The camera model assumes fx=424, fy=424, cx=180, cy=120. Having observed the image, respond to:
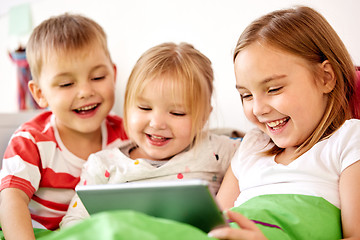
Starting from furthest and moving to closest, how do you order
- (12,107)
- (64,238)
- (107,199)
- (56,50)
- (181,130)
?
1. (12,107)
2. (56,50)
3. (181,130)
4. (107,199)
5. (64,238)

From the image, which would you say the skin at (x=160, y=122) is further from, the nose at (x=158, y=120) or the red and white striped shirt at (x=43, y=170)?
the red and white striped shirt at (x=43, y=170)

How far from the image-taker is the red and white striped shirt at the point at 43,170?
3.76 feet

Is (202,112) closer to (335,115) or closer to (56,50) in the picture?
(335,115)

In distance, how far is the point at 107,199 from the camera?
0.75 m

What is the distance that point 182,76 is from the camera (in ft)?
3.65

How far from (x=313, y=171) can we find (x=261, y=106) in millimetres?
173

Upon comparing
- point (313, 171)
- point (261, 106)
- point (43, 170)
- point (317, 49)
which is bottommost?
point (43, 170)

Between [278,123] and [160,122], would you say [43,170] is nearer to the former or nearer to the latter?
[160,122]

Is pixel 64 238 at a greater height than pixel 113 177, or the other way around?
pixel 64 238

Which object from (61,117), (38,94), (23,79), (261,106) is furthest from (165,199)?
(23,79)

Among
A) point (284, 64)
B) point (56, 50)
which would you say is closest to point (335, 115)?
point (284, 64)

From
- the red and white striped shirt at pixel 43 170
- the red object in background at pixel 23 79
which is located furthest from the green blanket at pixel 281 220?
the red object in background at pixel 23 79

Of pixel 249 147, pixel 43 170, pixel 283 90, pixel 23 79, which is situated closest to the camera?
pixel 283 90

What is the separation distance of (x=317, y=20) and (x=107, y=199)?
588 millimetres
